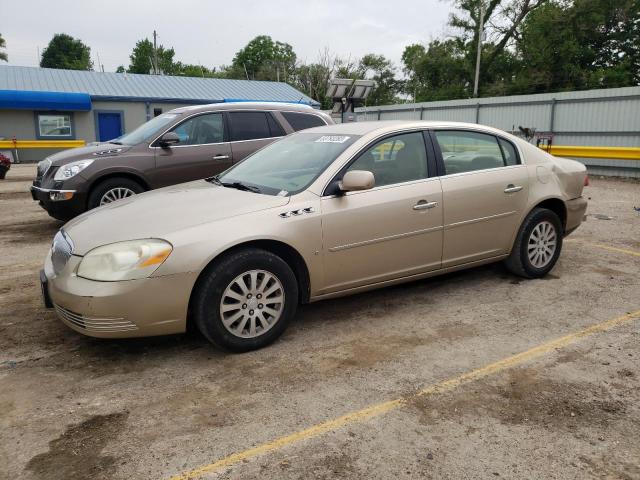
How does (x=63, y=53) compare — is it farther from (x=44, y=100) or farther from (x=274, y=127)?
(x=274, y=127)

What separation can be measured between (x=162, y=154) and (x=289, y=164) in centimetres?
357

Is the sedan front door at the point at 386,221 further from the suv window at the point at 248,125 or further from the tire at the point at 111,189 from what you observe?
the tire at the point at 111,189

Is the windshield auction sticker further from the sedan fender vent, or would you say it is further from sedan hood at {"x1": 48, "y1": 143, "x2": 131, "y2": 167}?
sedan hood at {"x1": 48, "y1": 143, "x2": 131, "y2": 167}

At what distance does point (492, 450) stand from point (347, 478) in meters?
0.74

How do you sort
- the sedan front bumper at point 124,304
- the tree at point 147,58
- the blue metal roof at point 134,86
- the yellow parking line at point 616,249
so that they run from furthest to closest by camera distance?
the tree at point 147,58 → the blue metal roof at point 134,86 → the yellow parking line at point 616,249 → the sedan front bumper at point 124,304

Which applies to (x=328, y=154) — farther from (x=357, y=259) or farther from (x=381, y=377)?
(x=381, y=377)

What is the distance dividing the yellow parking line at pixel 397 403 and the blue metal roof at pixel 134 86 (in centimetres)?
2501

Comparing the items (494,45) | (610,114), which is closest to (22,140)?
(610,114)

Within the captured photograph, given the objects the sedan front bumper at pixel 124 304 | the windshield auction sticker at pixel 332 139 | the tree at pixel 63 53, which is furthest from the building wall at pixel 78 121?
the tree at pixel 63 53

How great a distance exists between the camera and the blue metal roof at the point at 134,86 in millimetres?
25500

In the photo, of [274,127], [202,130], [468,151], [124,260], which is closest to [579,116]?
[274,127]

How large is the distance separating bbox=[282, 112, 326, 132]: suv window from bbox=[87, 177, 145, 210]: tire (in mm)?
2396

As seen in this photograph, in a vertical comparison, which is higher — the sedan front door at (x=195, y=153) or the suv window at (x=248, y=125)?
the suv window at (x=248, y=125)

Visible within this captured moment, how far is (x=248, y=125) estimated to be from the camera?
791 centimetres
